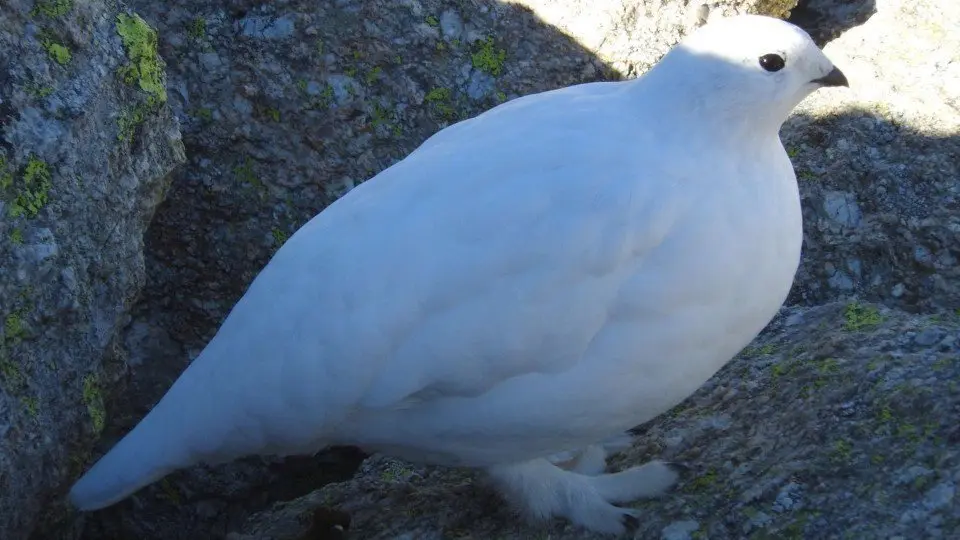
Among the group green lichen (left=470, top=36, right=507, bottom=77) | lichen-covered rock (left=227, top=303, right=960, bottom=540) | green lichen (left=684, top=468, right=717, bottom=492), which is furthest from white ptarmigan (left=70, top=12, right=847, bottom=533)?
green lichen (left=470, top=36, right=507, bottom=77)

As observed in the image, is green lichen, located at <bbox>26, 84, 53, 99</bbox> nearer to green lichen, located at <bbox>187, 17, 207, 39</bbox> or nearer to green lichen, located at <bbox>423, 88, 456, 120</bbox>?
green lichen, located at <bbox>187, 17, 207, 39</bbox>

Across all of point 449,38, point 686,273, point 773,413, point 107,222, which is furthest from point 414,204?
point 449,38

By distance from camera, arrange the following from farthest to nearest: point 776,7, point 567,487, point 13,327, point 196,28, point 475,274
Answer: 1. point 776,7
2. point 196,28
3. point 567,487
4. point 13,327
5. point 475,274

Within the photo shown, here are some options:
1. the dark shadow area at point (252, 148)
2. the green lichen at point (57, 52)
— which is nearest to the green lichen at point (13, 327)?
the green lichen at point (57, 52)

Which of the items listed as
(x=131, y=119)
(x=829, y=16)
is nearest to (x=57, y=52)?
(x=131, y=119)

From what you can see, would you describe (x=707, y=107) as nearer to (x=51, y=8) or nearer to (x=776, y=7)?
(x=51, y=8)

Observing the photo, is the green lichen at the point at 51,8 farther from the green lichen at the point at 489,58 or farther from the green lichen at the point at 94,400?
the green lichen at the point at 489,58

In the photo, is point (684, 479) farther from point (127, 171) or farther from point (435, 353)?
point (127, 171)

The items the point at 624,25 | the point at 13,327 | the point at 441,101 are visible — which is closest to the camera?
the point at 13,327
